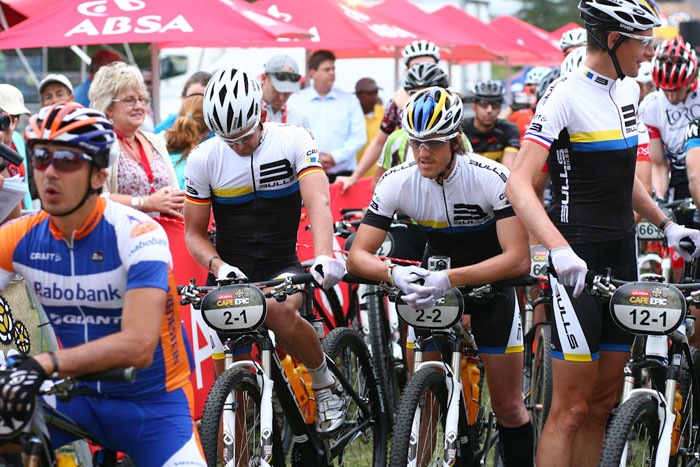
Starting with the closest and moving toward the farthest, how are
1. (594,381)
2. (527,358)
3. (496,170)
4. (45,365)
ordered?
1. (45,365)
2. (594,381)
3. (496,170)
4. (527,358)

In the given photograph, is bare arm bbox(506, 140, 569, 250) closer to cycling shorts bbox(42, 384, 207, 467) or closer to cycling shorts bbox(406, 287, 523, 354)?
cycling shorts bbox(406, 287, 523, 354)

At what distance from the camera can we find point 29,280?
337cm

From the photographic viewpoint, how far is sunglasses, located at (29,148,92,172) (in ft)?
10.4

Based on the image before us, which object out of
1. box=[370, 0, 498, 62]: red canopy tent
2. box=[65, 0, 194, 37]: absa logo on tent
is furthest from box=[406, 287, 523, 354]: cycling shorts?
box=[370, 0, 498, 62]: red canopy tent

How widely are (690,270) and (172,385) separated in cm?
305

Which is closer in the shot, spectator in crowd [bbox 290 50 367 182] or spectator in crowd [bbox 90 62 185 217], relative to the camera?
spectator in crowd [bbox 90 62 185 217]

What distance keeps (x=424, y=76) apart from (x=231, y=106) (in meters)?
3.46

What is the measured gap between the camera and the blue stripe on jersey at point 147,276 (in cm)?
320

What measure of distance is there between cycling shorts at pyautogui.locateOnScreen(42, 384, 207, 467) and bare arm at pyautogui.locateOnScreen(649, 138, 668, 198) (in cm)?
543

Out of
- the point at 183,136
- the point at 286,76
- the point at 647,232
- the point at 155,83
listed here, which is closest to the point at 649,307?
the point at 647,232

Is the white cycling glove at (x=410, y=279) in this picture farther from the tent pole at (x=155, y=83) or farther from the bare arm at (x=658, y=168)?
the tent pole at (x=155, y=83)

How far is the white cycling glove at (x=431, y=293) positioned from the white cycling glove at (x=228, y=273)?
775mm

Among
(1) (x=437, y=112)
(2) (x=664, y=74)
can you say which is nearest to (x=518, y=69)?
(2) (x=664, y=74)

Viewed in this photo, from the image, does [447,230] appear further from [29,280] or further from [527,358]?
[29,280]
